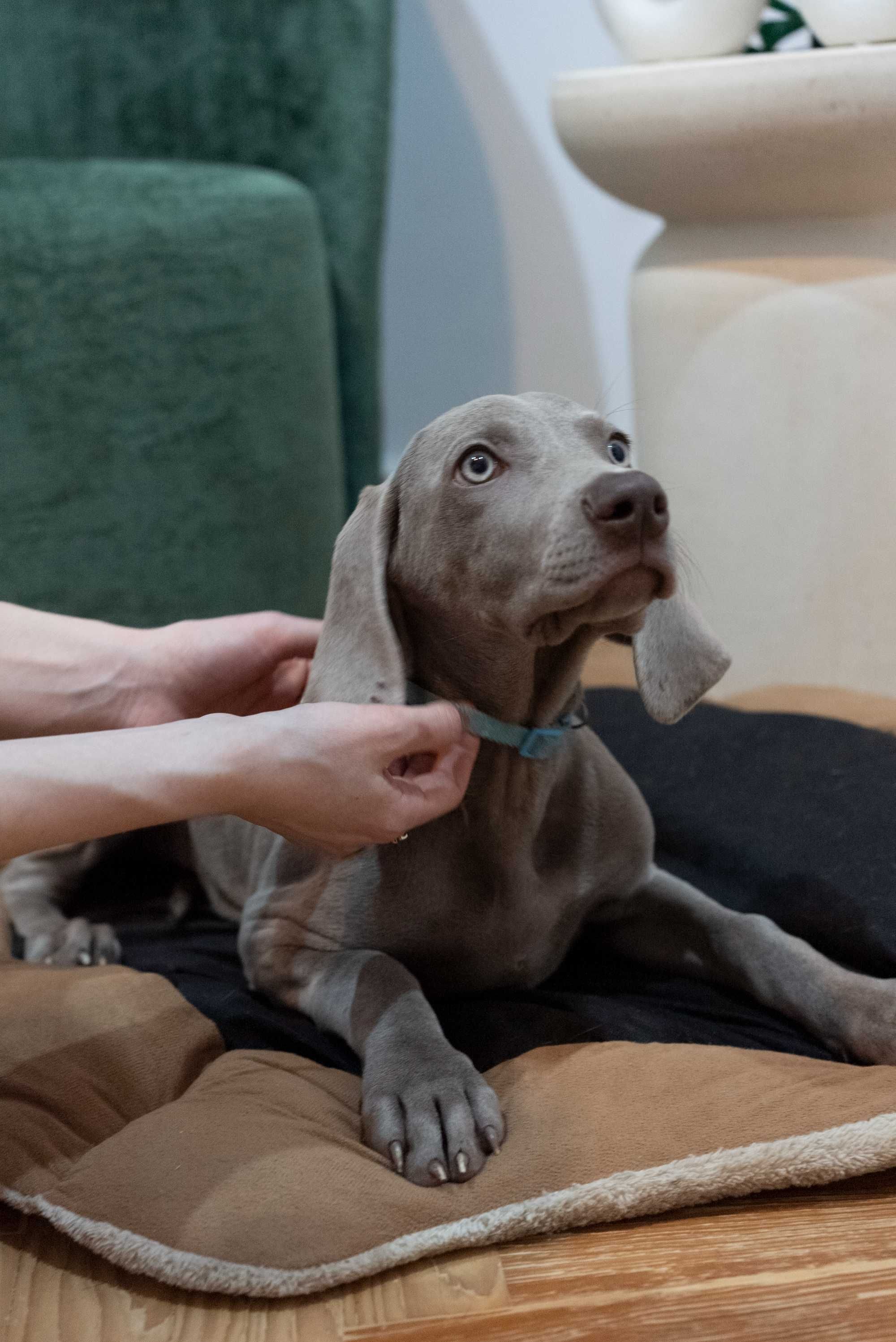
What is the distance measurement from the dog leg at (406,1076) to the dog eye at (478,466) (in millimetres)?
549

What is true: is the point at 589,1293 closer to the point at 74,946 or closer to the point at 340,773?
the point at 340,773

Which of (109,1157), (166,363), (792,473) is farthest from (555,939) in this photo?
(166,363)

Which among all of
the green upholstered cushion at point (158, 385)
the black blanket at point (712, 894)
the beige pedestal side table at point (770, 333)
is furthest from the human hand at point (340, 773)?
the green upholstered cushion at point (158, 385)

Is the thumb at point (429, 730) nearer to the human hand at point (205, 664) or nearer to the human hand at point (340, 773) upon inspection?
the human hand at point (340, 773)

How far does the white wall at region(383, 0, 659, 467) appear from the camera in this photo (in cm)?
361

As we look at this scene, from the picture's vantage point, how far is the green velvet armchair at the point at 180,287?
8.91 ft

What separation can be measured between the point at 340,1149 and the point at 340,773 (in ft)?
1.18

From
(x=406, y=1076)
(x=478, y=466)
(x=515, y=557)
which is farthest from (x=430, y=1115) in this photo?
(x=478, y=466)

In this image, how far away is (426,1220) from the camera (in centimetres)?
124

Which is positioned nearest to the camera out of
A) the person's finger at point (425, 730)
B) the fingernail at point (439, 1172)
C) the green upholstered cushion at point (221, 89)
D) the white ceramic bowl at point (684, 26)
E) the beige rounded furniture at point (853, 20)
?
the fingernail at point (439, 1172)

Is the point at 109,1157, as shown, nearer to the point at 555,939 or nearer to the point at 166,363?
the point at 555,939

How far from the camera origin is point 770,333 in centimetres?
256

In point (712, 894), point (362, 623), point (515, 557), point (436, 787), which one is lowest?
point (712, 894)

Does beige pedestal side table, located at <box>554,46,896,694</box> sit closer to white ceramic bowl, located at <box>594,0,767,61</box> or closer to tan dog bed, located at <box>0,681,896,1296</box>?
white ceramic bowl, located at <box>594,0,767,61</box>
